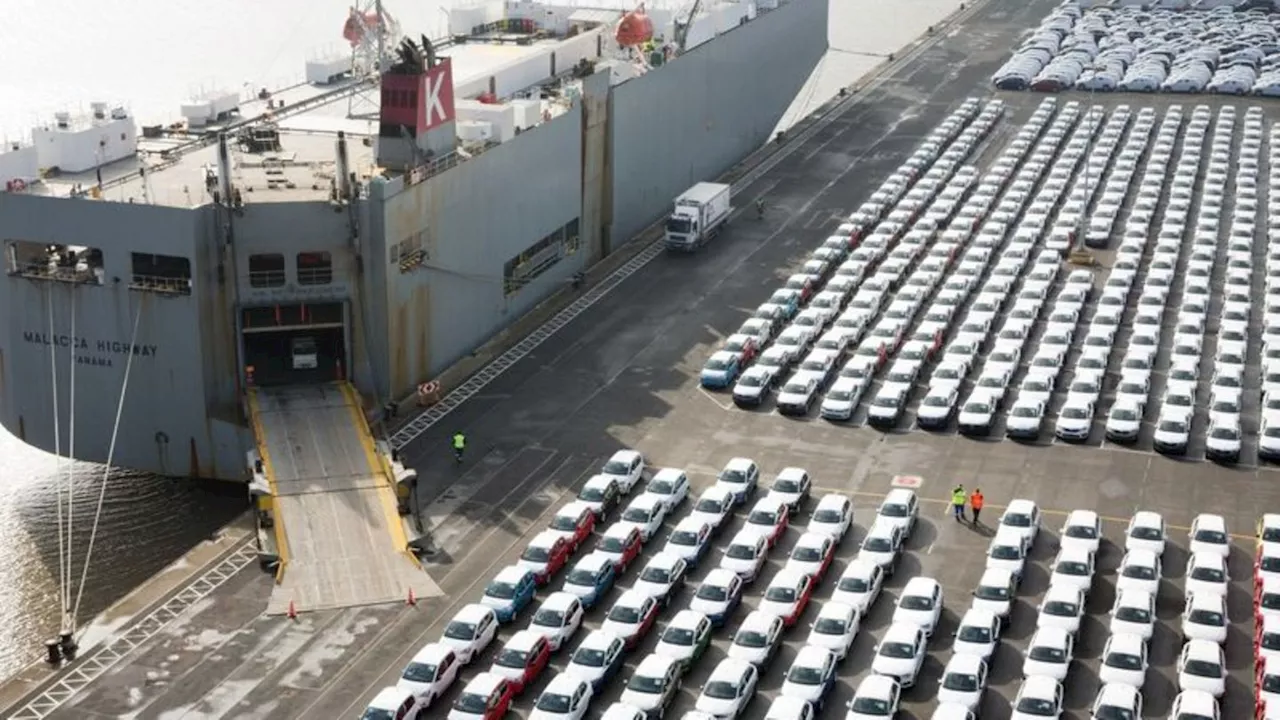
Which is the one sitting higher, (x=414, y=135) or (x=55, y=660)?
(x=414, y=135)

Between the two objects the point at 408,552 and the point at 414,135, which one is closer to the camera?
the point at 408,552

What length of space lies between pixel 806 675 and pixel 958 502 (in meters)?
12.6

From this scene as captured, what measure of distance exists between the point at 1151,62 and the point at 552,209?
2251 inches

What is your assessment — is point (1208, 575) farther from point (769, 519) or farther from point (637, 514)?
point (637, 514)

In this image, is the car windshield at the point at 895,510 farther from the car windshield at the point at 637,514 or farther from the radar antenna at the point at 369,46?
the radar antenna at the point at 369,46

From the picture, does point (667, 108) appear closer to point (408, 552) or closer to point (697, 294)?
point (697, 294)

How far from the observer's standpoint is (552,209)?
77625 mm

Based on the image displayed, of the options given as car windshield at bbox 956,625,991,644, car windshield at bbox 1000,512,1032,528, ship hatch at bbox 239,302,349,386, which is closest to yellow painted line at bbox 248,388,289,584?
ship hatch at bbox 239,302,349,386

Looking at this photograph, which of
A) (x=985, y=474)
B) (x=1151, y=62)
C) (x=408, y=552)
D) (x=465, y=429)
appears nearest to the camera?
(x=408, y=552)

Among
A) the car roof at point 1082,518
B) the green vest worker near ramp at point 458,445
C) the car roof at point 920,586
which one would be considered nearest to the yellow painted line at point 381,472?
the green vest worker near ramp at point 458,445

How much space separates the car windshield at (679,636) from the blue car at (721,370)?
67.7 feet

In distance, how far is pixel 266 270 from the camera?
62188mm

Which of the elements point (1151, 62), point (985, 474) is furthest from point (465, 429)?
point (1151, 62)

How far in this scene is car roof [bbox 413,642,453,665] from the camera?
44.7m
